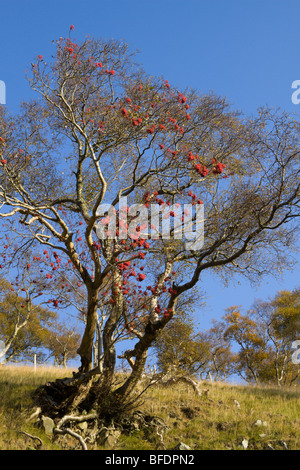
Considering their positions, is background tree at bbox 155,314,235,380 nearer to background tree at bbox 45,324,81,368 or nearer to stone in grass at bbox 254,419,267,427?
stone in grass at bbox 254,419,267,427

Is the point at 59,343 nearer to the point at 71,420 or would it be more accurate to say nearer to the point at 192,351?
the point at 192,351

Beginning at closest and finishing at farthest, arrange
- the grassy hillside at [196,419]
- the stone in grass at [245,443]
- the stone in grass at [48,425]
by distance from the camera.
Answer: the stone in grass at [48,425] < the grassy hillside at [196,419] < the stone in grass at [245,443]

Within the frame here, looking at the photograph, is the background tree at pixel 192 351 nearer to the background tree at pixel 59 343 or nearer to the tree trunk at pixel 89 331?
the tree trunk at pixel 89 331

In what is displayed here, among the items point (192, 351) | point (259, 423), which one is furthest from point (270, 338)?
point (259, 423)

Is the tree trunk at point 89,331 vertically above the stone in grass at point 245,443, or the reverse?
the tree trunk at point 89,331

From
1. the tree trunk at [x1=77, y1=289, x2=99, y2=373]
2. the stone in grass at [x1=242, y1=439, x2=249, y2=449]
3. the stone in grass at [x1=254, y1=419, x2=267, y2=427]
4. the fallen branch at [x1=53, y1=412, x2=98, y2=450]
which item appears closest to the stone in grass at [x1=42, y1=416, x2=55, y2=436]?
the fallen branch at [x1=53, y1=412, x2=98, y2=450]

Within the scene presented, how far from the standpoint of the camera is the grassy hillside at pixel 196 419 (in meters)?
12.4

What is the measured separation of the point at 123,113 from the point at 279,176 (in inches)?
210

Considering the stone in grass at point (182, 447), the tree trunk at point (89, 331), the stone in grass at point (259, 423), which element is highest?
the tree trunk at point (89, 331)

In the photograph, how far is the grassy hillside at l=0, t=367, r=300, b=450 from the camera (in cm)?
1243

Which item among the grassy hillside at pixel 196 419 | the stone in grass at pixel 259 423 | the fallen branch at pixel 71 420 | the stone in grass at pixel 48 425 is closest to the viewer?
the fallen branch at pixel 71 420

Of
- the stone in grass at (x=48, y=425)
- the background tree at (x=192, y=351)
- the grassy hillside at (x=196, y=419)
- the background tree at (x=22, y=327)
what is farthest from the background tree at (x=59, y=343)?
the stone in grass at (x=48, y=425)

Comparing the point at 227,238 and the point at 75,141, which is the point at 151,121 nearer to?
the point at 75,141

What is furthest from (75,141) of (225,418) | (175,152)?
(225,418)
